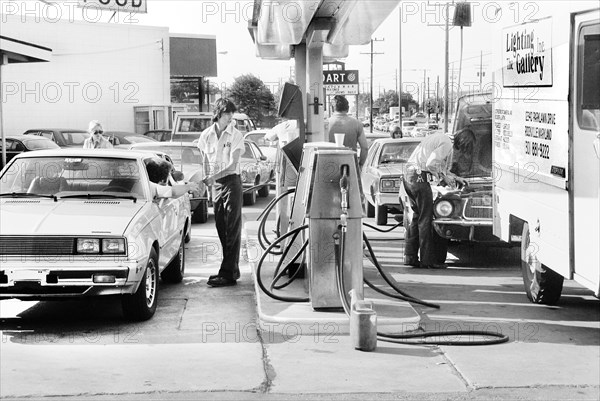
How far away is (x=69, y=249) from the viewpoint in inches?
290

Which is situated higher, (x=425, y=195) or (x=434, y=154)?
(x=434, y=154)

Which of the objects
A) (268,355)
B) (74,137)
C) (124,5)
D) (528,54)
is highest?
(124,5)

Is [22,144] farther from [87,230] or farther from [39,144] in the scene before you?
Answer: [87,230]

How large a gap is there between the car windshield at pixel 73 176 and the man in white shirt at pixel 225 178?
3.15 feet

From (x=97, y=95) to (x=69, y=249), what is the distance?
124ft

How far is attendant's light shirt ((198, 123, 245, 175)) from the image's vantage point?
9.54m

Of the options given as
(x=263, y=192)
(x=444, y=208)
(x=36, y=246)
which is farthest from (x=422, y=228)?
(x=263, y=192)

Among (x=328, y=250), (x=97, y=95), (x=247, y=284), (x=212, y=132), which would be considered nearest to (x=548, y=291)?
(x=328, y=250)

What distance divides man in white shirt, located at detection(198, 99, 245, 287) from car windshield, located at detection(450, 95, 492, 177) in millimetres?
4315

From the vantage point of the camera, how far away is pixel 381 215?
50.0 ft

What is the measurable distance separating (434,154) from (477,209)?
99 centimetres

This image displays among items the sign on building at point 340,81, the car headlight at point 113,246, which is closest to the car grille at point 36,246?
the car headlight at point 113,246

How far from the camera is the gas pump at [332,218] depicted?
7.79 meters

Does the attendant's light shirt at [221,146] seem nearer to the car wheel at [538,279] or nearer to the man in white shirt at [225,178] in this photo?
the man in white shirt at [225,178]
